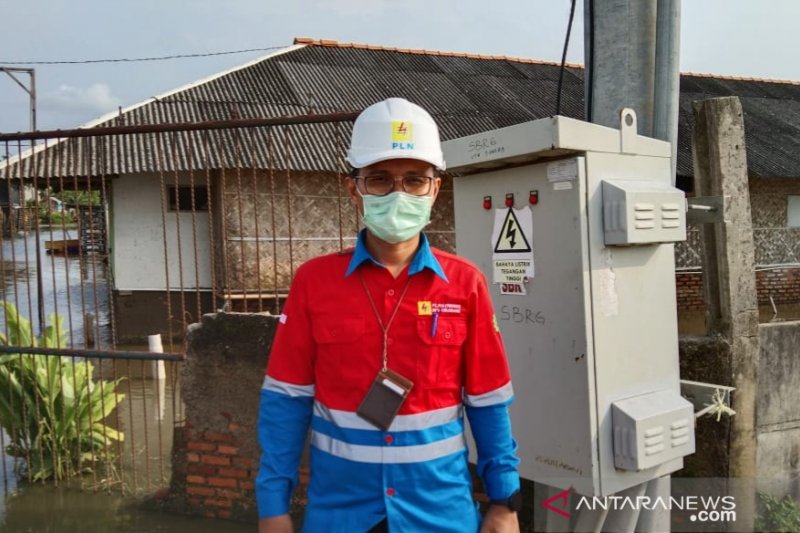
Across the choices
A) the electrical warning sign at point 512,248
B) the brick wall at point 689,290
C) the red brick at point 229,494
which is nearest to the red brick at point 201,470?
the red brick at point 229,494

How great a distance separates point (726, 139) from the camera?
3.20 meters

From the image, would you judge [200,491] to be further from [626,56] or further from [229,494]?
[626,56]

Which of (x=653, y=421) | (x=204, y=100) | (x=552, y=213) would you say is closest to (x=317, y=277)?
(x=552, y=213)

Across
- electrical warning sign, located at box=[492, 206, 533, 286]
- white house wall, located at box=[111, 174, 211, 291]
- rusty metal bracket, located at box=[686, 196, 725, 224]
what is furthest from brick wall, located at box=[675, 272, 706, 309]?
electrical warning sign, located at box=[492, 206, 533, 286]

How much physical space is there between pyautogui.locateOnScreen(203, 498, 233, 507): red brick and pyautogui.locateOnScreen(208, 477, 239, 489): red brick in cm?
9

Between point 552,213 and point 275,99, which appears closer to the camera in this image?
point 552,213

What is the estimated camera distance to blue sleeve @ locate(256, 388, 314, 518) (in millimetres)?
1718

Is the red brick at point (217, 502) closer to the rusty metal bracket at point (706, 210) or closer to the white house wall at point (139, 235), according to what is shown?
the rusty metal bracket at point (706, 210)

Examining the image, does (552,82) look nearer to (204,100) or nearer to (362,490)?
(204,100)

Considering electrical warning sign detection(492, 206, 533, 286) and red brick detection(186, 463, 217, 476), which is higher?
electrical warning sign detection(492, 206, 533, 286)

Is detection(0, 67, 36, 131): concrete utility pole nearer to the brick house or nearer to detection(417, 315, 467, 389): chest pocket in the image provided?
the brick house

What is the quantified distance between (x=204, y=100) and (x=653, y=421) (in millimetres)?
10580

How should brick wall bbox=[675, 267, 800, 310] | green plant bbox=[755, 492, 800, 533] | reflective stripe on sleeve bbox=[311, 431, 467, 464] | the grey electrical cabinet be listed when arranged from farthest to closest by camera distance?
1. brick wall bbox=[675, 267, 800, 310]
2. green plant bbox=[755, 492, 800, 533]
3. the grey electrical cabinet
4. reflective stripe on sleeve bbox=[311, 431, 467, 464]

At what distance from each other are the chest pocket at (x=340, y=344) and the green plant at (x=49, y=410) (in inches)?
123
